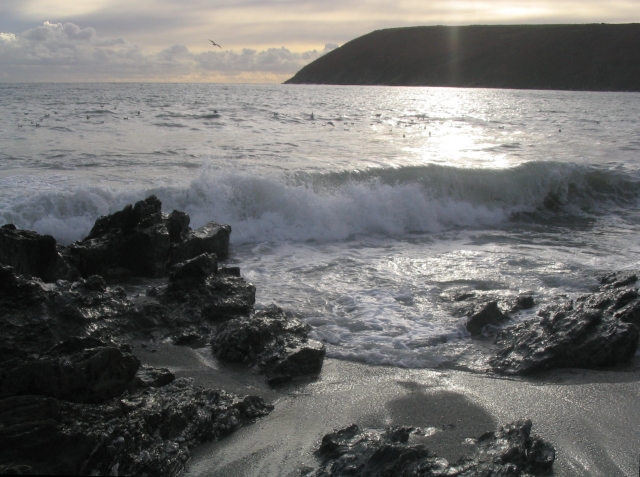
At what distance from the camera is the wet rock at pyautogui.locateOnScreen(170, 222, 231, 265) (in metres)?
7.51

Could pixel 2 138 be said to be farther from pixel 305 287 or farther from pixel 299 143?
pixel 305 287

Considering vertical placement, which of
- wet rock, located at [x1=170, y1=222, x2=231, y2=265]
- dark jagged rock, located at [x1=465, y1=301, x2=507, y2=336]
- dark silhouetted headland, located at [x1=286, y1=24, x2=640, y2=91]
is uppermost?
dark silhouetted headland, located at [x1=286, y1=24, x2=640, y2=91]

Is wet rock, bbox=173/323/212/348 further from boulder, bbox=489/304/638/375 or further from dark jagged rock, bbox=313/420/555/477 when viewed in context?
boulder, bbox=489/304/638/375

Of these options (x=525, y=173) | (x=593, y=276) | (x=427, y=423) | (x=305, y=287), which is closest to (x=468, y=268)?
(x=593, y=276)

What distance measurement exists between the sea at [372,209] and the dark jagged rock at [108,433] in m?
1.82

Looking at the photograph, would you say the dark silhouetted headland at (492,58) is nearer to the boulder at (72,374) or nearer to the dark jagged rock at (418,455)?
the dark jagged rock at (418,455)

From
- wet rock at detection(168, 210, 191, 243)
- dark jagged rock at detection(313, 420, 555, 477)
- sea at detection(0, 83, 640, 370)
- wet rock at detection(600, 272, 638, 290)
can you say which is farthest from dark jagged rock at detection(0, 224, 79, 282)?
wet rock at detection(600, 272, 638, 290)

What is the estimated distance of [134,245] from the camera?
23.5ft

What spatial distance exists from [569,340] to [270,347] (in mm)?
2750

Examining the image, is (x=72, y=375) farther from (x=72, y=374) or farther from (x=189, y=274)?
(x=189, y=274)

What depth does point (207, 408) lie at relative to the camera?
3.65 metres

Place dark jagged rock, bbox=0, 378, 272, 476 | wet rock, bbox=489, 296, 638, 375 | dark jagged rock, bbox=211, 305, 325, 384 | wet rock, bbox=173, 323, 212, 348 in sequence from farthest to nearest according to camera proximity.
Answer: wet rock, bbox=173, 323, 212, 348 → wet rock, bbox=489, 296, 638, 375 → dark jagged rock, bbox=211, 305, 325, 384 → dark jagged rock, bbox=0, 378, 272, 476

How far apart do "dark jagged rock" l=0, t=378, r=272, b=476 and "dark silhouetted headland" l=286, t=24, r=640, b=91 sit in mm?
103659

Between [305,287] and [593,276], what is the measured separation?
4.03 m
